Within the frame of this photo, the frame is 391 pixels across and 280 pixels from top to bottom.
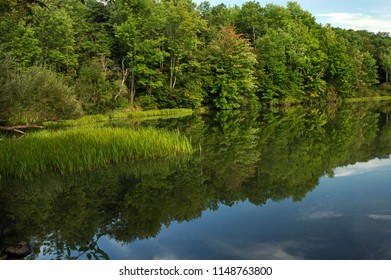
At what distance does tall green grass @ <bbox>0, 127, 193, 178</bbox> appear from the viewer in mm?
10797

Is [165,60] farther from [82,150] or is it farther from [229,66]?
[82,150]

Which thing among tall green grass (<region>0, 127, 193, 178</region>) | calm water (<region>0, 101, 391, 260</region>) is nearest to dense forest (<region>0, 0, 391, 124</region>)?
tall green grass (<region>0, 127, 193, 178</region>)

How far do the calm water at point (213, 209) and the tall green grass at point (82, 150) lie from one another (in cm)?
44

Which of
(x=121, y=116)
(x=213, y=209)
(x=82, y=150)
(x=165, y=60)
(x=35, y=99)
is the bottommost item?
(x=213, y=209)

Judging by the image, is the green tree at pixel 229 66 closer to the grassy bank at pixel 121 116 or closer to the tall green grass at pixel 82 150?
the grassy bank at pixel 121 116

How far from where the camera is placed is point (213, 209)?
7.85m

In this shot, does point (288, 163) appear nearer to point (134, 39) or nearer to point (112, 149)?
point (112, 149)

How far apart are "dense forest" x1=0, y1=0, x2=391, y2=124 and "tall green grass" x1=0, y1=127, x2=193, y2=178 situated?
22.1 feet

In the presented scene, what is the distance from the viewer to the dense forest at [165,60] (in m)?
27.3

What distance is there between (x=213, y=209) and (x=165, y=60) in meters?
36.1

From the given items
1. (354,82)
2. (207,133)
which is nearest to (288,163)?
(207,133)

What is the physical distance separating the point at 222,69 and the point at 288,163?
30202mm

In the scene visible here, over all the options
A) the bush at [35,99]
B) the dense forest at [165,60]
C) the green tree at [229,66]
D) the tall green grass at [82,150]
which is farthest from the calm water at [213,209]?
the green tree at [229,66]

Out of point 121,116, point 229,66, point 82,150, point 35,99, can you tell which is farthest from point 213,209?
point 229,66
